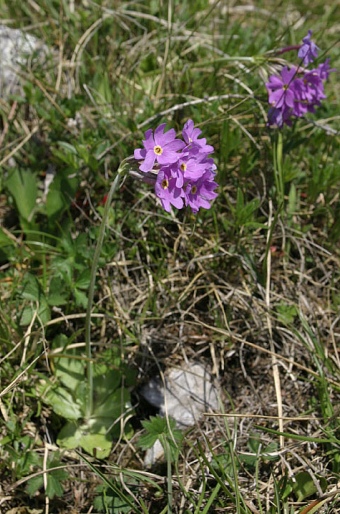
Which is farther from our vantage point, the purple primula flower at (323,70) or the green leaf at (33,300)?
the purple primula flower at (323,70)

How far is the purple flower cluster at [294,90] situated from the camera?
3064 millimetres

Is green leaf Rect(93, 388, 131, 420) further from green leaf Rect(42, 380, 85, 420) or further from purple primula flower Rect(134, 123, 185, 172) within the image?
purple primula flower Rect(134, 123, 185, 172)

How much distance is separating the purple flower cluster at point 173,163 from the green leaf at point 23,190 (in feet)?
4.18

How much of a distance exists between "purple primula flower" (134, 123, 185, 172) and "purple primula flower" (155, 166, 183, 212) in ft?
0.14

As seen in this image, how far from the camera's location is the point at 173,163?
2.15 meters

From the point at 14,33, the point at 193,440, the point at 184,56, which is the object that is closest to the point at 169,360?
the point at 193,440

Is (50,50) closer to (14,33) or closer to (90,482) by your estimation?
(14,33)

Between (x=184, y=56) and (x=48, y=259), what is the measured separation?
1.66m

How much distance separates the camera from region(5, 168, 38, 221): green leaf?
3.29m

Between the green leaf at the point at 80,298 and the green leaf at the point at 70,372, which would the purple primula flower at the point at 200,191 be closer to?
the green leaf at the point at 80,298

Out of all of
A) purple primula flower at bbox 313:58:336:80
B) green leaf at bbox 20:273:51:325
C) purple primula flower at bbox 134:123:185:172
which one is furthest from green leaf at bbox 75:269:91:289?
purple primula flower at bbox 313:58:336:80

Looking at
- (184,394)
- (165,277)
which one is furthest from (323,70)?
(184,394)

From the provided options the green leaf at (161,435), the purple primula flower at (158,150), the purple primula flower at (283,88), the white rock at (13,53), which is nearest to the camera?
the purple primula flower at (158,150)

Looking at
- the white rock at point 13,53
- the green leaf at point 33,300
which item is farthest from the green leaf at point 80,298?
the white rock at point 13,53
